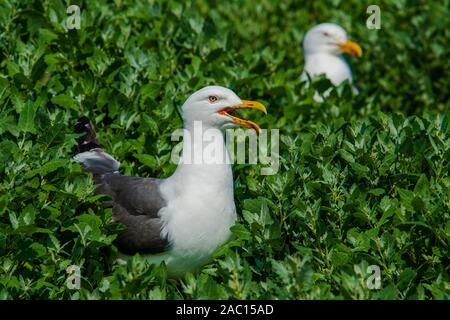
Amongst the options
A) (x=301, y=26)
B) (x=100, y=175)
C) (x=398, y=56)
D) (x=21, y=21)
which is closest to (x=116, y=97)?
(x=100, y=175)

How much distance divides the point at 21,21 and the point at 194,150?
346cm

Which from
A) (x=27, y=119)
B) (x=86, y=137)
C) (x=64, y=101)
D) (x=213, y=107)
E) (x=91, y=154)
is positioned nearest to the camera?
(x=213, y=107)

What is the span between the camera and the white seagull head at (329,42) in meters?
10.6

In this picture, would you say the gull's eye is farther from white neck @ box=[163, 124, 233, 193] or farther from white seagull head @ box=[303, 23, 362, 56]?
white seagull head @ box=[303, 23, 362, 56]

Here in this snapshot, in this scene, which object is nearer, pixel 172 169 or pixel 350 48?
pixel 172 169

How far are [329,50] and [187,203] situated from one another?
5.26 metres

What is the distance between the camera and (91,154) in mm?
6719

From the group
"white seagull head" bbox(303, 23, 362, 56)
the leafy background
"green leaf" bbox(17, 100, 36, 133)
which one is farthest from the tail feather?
"white seagull head" bbox(303, 23, 362, 56)

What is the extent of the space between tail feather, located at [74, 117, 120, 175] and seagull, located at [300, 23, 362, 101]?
4189mm

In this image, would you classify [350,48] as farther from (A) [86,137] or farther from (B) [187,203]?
(B) [187,203]

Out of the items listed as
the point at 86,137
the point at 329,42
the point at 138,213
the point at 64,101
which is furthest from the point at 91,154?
the point at 329,42

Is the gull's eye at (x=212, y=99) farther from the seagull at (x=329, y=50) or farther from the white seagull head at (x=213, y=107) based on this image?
the seagull at (x=329, y=50)

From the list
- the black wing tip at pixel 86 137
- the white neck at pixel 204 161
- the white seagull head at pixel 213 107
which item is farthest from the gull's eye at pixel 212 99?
the black wing tip at pixel 86 137

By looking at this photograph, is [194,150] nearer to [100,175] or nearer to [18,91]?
[100,175]
